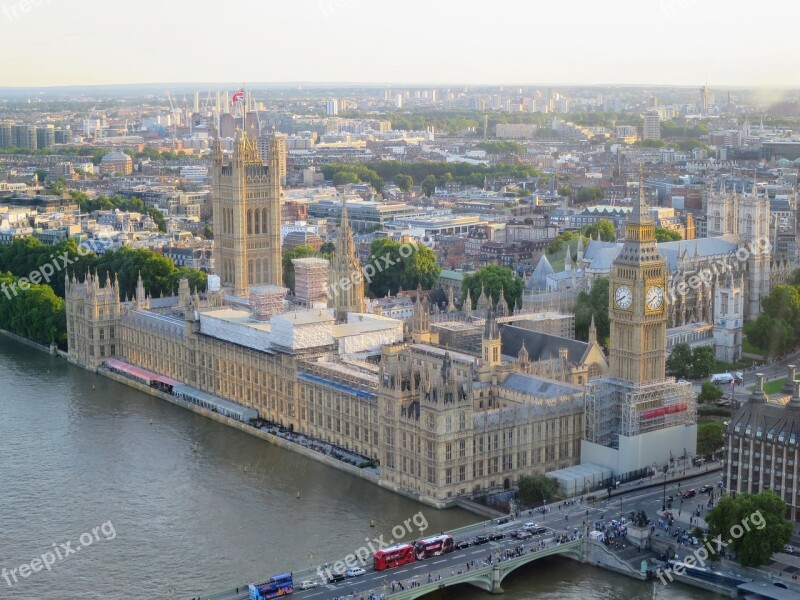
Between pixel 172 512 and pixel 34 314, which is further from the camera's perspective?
pixel 34 314

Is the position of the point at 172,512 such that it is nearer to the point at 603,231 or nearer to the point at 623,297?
the point at 623,297

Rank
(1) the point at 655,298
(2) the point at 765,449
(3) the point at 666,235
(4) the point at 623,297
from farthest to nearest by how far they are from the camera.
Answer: (3) the point at 666,235 < (4) the point at 623,297 < (1) the point at 655,298 < (2) the point at 765,449

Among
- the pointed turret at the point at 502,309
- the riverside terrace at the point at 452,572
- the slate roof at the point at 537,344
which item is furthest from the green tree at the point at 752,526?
the pointed turret at the point at 502,309

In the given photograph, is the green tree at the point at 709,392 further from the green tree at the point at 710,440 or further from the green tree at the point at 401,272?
the green tree at the point at 401,272

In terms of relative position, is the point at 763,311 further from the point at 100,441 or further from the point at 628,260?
the point at 100,441

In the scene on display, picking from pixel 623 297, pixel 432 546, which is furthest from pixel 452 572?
pixel 623 297

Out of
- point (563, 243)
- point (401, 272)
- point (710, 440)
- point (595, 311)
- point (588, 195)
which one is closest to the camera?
point (710, 440)

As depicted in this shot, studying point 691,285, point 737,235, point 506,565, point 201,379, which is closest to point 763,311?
point 691,285
